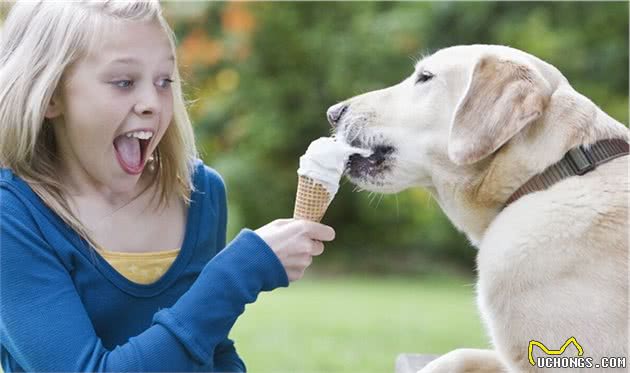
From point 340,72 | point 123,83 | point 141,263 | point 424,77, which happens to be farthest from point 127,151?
point 340,72

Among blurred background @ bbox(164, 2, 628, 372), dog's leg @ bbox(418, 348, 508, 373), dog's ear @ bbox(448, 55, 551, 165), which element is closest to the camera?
dog's ear @ bbox(448, 55, 551, 165)

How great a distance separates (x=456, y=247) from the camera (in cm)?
1195

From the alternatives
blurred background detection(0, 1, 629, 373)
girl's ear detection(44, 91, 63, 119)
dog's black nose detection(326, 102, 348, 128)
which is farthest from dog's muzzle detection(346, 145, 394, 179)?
blurred background detection(0, 1, 629, 373)

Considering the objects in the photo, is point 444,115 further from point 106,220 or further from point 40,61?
point 40,61

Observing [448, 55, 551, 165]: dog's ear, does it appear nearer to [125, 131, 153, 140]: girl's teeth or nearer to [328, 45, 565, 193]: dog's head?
[328, 45, 565, 193]: dog's head

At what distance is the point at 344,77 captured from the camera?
468 inches

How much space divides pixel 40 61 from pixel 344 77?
32.2 feet

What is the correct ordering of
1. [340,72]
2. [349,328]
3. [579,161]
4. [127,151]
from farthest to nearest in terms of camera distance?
[340,72] < [349,328] < [127,151] < [579,161]

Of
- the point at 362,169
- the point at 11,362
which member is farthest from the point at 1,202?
the point at 362,169

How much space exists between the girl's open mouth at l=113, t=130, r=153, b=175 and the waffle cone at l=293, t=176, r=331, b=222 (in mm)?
448

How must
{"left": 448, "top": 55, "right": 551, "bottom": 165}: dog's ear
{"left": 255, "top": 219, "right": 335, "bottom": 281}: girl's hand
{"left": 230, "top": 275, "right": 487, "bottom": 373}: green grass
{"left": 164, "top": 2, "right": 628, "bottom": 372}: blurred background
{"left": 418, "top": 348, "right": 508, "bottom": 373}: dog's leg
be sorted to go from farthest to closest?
{"left": 164, "top": 2, "right": 628, "bottom": 372}: blurred background
{"left": 230, "top": 275, "right": 487, "bottom": 373}: green grass
{"left": 418, "top": 348, "right": 508, "bottom": 373}: dog's leg
{"left": 448, "top": 55, "right": 551, "bottom": 165}: dog's ear
{"left": 255, "top": 219, "right": 335, "bottom": 281}: girl's hand

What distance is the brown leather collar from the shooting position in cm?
221

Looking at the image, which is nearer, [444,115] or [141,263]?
[141,263]

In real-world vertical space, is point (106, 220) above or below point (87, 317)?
above
